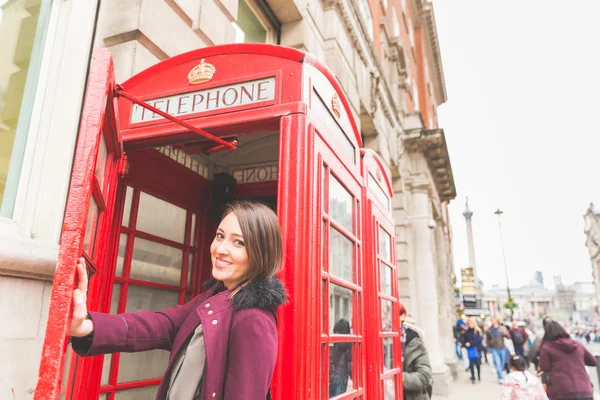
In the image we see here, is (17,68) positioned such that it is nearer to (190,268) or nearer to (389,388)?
(190,268)

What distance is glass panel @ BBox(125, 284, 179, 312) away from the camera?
3.40m

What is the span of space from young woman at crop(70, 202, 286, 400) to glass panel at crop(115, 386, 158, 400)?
1753mm

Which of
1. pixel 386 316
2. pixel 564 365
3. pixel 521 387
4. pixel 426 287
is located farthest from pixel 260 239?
pixel 426 287

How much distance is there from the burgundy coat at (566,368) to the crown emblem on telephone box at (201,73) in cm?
578

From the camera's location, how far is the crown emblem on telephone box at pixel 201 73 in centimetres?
273

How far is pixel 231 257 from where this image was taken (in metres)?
1.90

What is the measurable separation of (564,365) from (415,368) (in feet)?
8.73

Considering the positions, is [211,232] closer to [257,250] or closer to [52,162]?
[52,162]

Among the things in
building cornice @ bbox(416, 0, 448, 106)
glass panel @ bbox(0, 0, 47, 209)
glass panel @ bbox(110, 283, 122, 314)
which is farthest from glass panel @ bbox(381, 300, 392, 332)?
building cornice @ bbox(416, 0, 448, 106)

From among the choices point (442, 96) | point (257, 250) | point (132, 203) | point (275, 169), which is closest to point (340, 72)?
point (275, 169)

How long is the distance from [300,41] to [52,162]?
474 cm

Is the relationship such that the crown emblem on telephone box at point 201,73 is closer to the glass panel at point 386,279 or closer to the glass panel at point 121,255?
the glass panel at point 121,255

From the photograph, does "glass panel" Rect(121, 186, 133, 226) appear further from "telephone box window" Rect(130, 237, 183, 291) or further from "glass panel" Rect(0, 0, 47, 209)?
"glass panel" Rect(0, 0, 47, 209)

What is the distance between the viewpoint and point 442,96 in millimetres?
24984
